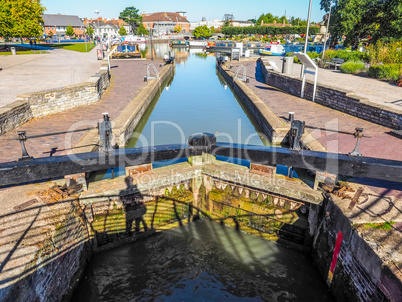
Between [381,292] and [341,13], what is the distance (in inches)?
1112

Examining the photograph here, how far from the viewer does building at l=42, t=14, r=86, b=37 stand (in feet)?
296

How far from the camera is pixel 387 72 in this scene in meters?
16.2

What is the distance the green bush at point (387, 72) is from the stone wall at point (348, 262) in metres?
13.6

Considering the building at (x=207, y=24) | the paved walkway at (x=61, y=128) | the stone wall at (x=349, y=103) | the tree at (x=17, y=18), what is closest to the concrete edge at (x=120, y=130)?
the paved walkway at (x=61, y=128)

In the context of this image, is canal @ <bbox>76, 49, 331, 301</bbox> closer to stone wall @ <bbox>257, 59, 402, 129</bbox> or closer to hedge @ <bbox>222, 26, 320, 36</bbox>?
stone wall @ <bbox>257, 59, 402, 129</bbox>

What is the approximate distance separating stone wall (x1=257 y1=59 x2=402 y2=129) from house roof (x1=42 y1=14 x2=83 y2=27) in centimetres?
9911

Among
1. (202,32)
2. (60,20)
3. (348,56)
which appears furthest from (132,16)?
(348,56)

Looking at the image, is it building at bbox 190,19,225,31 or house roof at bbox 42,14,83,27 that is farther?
building at bbox 190,19,225,31

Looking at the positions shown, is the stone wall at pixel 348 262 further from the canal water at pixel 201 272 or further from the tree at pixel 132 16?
the tree at pixel 132 16

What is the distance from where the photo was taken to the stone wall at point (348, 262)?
4.13 m

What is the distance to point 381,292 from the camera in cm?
412

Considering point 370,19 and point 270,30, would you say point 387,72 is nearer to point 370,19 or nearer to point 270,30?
point 370,19

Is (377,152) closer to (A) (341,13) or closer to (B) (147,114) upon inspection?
(B) (147,114)

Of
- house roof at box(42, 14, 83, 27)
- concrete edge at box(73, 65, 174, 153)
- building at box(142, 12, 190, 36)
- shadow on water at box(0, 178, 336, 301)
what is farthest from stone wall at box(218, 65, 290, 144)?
building at box(142, 12, 190, 36)
